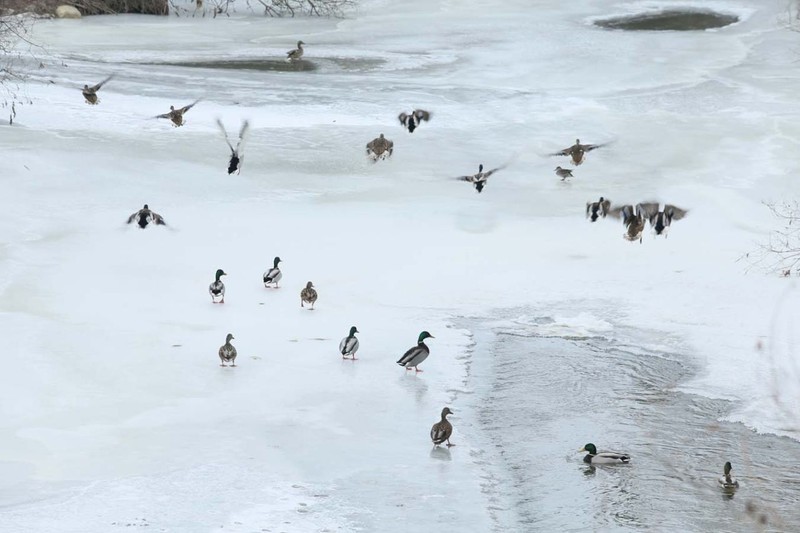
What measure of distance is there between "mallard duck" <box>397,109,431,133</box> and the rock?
11597 millimetres

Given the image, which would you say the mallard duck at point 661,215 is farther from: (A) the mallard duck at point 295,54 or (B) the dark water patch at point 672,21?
(B) the dark water patch at point 672,21

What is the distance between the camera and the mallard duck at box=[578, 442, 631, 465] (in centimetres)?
891

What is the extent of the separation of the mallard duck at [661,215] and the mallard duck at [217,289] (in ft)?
17.3

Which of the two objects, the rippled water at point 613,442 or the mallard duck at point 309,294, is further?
the mallard duck at point 309,294

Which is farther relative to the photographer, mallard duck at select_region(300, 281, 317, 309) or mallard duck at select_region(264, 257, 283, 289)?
mallard duck at select_region(264, 257, 283, 289)

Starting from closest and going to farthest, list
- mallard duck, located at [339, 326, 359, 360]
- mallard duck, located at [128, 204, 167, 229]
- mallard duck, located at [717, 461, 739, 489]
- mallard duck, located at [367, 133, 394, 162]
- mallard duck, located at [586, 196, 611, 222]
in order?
mallard duck, located at [717, 461, 739, 489] → mallard duck, located at [339, 326, 359, 360] → mallard duck, located at [128, 204, 167, 229] → mallard duck, located at [586, 196, 611, 222] → mallard duck, located at [367, 133, 394, 162]

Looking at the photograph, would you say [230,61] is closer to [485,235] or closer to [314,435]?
[485,235]

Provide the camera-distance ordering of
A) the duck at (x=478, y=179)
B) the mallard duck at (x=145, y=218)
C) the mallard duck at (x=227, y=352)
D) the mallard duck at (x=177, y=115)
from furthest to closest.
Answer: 1. the mallard duck at (x=177, y=115)
2. the duck at (x=478, y=179)
3. the mallard duck at (x=145, y=218)
4. the mallard duck at (x=227, y=352)

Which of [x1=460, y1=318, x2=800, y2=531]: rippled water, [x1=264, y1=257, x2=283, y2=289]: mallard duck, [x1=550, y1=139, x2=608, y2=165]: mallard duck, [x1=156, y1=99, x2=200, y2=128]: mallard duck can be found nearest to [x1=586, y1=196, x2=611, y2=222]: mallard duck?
[x1=550, y1=139, x2=608, y2=165]: mallard duck

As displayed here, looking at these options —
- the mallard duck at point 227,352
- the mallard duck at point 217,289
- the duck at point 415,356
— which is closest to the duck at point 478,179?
the mallard duck at point 217,289

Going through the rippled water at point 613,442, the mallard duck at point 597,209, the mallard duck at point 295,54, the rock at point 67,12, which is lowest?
the rippled water at point 613,442

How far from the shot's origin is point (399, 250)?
47.5 feet

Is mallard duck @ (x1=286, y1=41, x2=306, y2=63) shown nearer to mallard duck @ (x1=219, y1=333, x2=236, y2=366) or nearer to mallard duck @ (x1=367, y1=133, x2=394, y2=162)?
mallard duck @ (x1=367, y1=133, x2=394, y2=162)

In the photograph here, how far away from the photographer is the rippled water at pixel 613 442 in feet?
27.0
